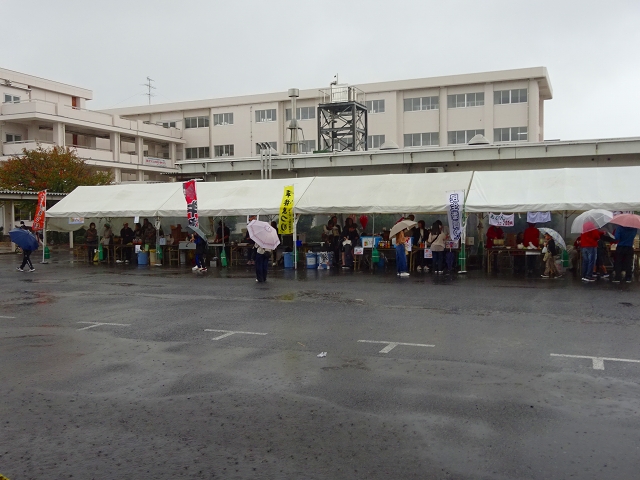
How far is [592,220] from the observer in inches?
→ 620

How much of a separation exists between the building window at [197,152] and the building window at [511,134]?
28443 millimetres

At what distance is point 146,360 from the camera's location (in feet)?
26.2

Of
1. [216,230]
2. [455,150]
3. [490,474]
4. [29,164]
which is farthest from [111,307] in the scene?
[29,164]

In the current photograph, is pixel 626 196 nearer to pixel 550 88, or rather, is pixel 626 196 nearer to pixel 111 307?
pixel 111 307

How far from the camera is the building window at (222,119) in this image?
191ft

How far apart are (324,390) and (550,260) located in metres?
12.8

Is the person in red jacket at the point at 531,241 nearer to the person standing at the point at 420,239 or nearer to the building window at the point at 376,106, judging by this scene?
the person standing at the point at 420,239

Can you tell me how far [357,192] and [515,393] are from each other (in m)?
14.9

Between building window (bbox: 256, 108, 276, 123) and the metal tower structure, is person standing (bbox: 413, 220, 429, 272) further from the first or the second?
building window (bbox: 256, 108, 276, 123)

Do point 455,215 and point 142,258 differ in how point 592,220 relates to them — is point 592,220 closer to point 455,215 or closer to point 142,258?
point 455,215

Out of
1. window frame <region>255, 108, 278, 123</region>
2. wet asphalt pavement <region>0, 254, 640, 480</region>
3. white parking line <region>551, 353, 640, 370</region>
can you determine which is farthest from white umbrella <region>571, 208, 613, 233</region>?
window frame <region>255, 108, 278, 123</region>

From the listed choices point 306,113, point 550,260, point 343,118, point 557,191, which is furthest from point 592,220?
point 306,113

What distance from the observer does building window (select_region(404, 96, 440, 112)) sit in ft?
165

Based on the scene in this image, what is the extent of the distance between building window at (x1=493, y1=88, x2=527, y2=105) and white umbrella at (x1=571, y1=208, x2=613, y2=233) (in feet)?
113
